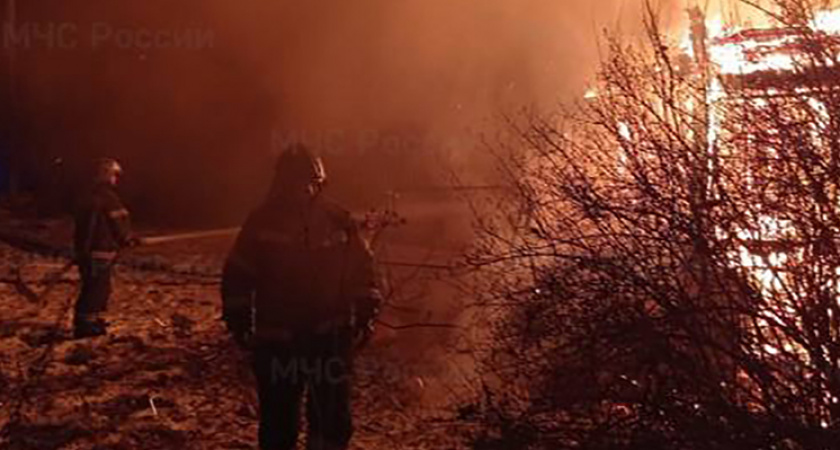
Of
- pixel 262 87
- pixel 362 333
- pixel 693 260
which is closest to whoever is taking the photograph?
pixel 693 260

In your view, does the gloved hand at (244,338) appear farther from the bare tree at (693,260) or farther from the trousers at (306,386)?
the bare tree at (693,260)

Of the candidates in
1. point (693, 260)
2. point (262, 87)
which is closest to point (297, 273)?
point (693, 260)

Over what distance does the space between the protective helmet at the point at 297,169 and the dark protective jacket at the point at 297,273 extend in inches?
3.1

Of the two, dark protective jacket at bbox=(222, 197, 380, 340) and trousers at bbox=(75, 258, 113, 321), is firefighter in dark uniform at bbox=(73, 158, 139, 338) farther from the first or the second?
dark protective jacket at bbox=(222, 197, 380, 340)

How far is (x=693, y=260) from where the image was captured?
3.67 m

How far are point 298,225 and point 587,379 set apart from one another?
1.38m

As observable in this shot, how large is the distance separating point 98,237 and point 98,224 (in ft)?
0.32

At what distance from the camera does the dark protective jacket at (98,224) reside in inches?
262

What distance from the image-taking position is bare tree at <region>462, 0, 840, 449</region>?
11.5 feet

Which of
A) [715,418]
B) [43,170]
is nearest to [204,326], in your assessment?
[715,418]

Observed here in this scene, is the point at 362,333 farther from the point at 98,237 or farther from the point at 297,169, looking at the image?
the point at 98,237

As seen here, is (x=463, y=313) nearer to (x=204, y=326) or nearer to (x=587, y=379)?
(x=204, y=326)

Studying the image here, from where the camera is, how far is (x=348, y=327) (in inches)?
163

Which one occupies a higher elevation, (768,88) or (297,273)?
(768,88)
